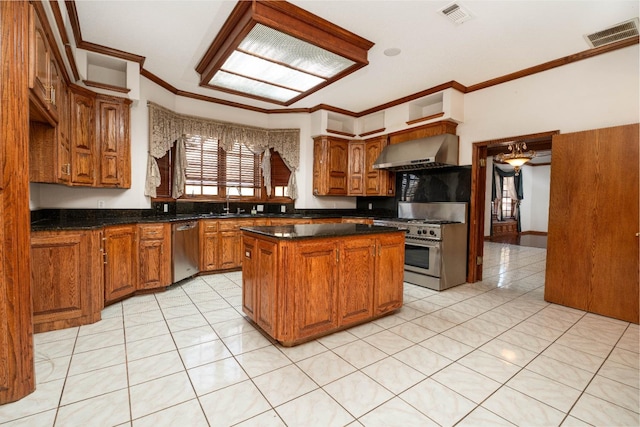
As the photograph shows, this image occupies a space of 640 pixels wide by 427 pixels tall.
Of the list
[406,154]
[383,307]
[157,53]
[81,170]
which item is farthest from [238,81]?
[383,307]

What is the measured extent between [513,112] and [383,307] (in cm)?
318

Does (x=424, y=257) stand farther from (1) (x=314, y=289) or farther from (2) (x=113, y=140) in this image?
(2) (x=113, y=140)

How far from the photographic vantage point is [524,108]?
12.6 ft

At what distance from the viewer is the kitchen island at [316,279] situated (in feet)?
7.65

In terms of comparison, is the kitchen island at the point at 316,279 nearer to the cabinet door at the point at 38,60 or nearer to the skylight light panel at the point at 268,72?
the cabinet door at the point at 38,60

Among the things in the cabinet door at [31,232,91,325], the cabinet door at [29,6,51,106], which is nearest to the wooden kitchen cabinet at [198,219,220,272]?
the cabinet door at [31,232,91,325]

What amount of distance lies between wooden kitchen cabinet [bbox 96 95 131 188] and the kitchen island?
7.18ft

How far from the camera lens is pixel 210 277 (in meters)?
4.50

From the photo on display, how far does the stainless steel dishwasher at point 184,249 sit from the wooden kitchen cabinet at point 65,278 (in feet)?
3.45

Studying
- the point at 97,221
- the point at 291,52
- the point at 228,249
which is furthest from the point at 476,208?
the point at 97,221

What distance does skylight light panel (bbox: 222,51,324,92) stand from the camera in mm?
3383

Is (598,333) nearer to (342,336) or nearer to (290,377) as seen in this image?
(342,336)

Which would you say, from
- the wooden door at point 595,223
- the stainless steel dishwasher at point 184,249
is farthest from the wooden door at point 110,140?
the wooden door at point 595,223

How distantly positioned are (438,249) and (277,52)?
3.12 metres
